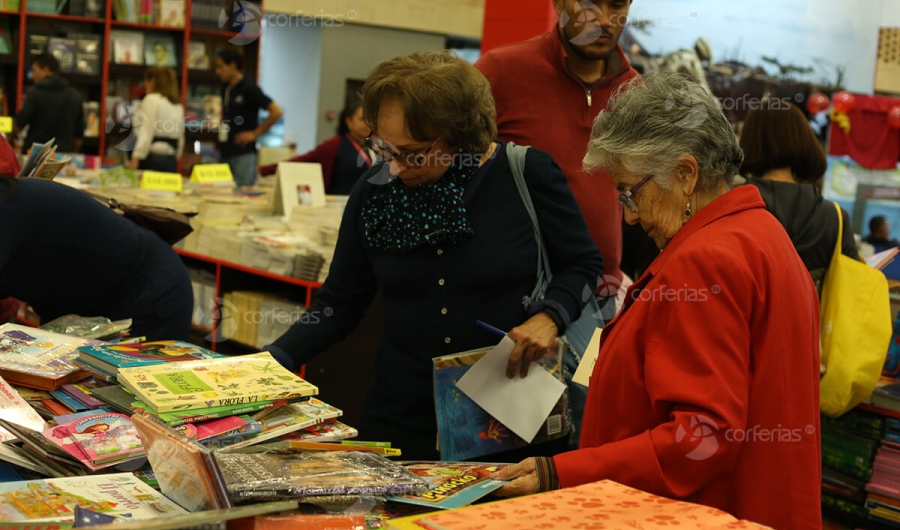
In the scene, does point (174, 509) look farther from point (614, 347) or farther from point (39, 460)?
point (614, 347)

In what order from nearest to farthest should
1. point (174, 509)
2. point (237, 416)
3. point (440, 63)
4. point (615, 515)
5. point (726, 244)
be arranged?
point (615, 515)
point (174, 509)
point (726, 244)
point (237, 416)
point (440, 63)

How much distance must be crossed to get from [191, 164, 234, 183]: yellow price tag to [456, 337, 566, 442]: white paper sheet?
16.6 feet

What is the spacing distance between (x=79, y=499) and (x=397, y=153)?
1055 millimetres

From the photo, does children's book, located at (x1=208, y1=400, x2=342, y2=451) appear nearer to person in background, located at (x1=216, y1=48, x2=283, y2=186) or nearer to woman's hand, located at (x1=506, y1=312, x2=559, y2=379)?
woman's hand, located at (x1=506, y1=312, x2=559, y2=379)

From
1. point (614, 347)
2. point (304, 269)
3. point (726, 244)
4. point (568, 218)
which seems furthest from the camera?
point (304, 269)

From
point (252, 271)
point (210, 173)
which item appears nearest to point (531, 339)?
point (252, 271)

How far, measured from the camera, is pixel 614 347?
5.49ft

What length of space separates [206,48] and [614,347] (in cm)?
983

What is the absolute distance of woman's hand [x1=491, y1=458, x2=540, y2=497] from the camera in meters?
1.57

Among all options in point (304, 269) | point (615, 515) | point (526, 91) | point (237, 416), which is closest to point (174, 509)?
point (237, 416)

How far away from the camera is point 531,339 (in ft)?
7.25

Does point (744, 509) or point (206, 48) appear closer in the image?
point (744, 509)

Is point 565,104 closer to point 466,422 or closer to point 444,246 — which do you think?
point 444,246

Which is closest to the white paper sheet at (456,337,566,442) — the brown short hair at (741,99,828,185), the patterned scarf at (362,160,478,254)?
the patterned scarf at (362,160,478,254)
